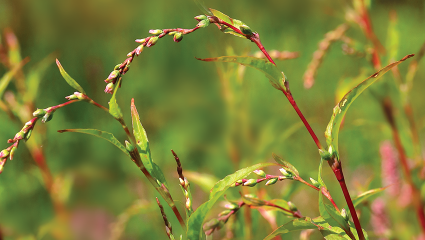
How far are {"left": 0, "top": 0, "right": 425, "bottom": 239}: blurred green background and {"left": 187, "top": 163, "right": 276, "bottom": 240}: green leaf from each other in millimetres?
1037

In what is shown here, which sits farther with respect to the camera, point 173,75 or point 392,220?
point 173,75

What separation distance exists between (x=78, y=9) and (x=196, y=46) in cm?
90

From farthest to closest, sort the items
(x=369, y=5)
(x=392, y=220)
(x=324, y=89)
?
1. (x=324, y=89)
2. (x=392, y=220)
3. (x=369, y=5)

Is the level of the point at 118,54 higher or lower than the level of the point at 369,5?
lower

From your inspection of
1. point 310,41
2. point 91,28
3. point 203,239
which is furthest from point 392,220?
point 91,28

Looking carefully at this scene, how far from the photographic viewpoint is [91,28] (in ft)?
8.42

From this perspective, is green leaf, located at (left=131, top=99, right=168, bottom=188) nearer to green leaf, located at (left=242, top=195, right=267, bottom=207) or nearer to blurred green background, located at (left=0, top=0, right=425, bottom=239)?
green leaf, located at (left=242, top=195, right=267, bottom=207)

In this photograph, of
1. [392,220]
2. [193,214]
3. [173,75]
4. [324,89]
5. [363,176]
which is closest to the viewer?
[193,214]

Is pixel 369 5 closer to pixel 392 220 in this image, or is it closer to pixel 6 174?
pixel 392 220

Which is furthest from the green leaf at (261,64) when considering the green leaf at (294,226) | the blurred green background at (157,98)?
the blurred green background at (157,98)

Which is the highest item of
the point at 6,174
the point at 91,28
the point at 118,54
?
the point at 91,28

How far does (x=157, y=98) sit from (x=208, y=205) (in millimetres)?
2042

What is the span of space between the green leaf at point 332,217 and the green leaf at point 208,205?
0.07 metres

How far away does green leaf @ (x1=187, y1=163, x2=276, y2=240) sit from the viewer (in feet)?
1.14
